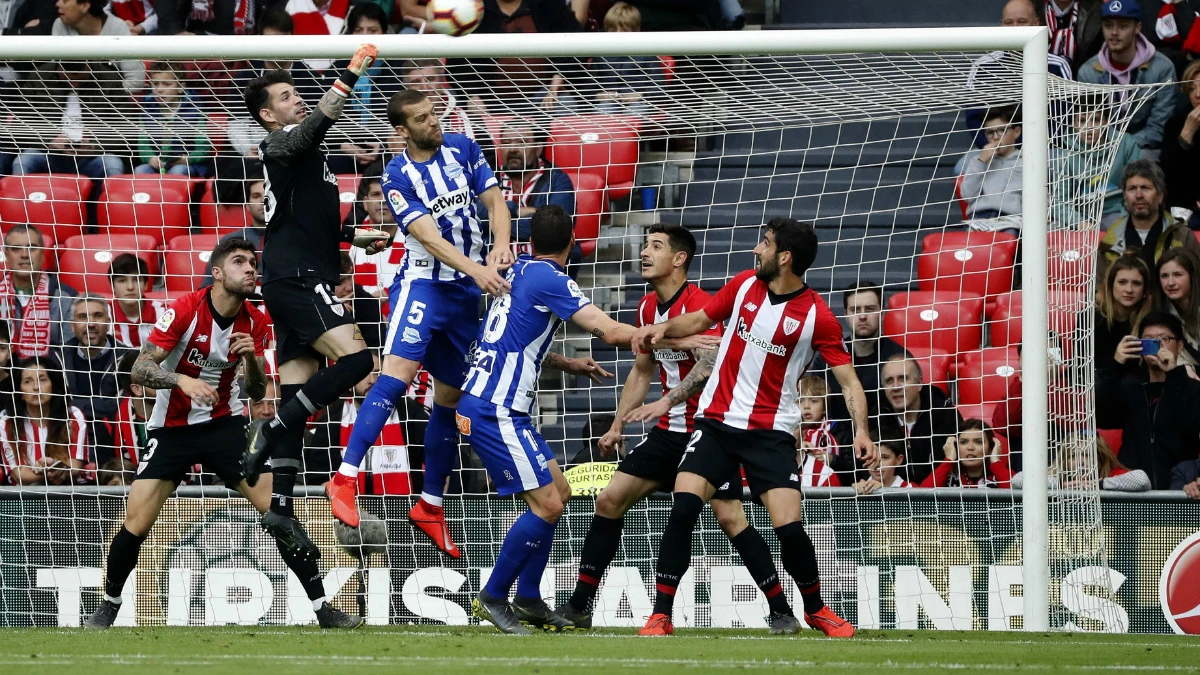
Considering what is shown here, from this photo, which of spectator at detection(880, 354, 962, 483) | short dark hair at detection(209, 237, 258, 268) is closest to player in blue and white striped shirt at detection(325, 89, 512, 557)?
short dark hair at detection(209, 237, 258, 268)

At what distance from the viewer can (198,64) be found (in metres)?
10.0

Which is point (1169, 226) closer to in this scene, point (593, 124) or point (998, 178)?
point (998, 178)

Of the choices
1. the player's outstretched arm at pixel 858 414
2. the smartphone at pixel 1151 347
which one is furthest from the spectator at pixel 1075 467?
the player's outstretched arm at pixel 858 414

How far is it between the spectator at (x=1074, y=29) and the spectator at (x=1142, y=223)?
159 centimetres

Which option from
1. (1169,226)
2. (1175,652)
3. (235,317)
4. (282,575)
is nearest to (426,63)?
(235,317)

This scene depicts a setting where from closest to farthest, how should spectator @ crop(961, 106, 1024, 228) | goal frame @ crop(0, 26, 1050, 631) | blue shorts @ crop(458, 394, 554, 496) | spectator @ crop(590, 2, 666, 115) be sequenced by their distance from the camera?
blue shorts @ crop(458, 394, 554, 496) → goal frame @ crop(0, 26, 1050, 631) → spectator @ crop(590, 2, 666, 115) → spectator @ crop(961, 106, 1024, 228)

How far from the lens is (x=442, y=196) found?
7.40 metres

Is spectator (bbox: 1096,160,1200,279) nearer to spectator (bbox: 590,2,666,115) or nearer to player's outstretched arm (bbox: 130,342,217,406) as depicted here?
spectator (bbox: 590,2,666,115)

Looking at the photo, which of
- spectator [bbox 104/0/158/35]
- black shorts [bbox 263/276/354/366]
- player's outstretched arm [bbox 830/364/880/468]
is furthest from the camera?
spectator [bbox 104/0/158/35]

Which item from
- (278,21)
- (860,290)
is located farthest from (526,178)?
(278,21)

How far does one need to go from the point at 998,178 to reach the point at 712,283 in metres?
2.10

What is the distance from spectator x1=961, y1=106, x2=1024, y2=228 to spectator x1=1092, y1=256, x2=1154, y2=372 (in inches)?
29.6

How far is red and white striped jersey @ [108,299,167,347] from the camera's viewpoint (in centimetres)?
978

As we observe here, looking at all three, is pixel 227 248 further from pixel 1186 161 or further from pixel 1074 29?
pixel 1074 29
